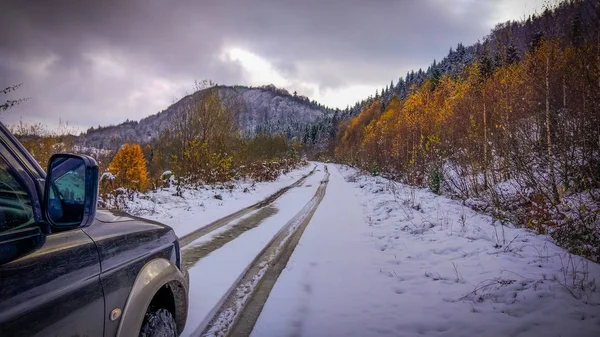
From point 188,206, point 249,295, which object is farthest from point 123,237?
point 188,206

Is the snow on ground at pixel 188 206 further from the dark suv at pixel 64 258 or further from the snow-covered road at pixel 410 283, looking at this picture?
the dark suv at pixel 64 258

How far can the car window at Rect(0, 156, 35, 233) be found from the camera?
1355 millimetres

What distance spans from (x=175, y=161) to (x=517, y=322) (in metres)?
14.3

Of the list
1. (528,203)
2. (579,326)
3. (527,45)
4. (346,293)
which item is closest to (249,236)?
(346,293)

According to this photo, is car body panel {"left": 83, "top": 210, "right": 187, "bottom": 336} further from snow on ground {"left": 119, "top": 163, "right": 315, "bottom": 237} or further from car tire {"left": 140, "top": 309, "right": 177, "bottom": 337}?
snow on ground {"left": 119, "top": 163, "right": 315, "bottom": 237}

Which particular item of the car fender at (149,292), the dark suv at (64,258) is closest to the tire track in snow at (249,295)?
the car fender at (149,292)

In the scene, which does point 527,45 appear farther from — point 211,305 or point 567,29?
point 211,305

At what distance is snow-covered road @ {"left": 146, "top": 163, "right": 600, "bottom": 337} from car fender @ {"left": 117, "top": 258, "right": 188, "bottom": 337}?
1.03 m

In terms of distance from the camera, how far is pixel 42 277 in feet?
4.10

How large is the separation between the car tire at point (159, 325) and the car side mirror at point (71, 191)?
0.87m

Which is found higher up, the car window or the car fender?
the car window

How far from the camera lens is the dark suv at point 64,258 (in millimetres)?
1172

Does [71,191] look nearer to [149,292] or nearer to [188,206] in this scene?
[149,292]

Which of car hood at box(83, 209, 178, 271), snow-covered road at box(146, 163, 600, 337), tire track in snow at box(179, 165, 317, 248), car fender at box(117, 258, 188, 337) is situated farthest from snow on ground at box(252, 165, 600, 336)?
tire track in snow at box(179, 165, 317, 248)
